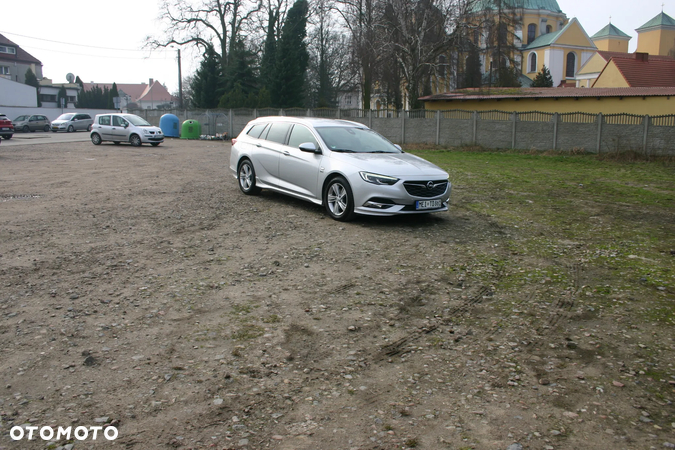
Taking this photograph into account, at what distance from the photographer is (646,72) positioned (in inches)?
1591

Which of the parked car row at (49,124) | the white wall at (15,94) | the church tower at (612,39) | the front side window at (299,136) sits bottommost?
the front side window at (299,136)

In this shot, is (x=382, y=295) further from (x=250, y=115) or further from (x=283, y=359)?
(x=250, y=115)

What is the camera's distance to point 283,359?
14.1 feet

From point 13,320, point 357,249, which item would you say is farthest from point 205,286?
point 357,249

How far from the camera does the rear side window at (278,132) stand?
1073 centimetres

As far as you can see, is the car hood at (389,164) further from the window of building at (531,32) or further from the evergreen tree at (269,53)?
the window of building at (531,32)

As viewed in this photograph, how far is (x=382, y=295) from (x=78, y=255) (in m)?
3.94

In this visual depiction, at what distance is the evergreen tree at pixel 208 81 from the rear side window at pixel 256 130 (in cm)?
3950

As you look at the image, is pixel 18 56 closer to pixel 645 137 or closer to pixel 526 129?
pixel 526 129

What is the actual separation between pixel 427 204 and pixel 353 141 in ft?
6.55

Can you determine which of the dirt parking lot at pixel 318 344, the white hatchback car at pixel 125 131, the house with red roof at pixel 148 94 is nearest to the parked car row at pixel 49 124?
the white hatchback car at pixel 125 131

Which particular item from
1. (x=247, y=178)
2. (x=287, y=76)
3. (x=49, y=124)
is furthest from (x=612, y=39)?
(x=247, y=178)

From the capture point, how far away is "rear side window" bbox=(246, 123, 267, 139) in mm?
11500

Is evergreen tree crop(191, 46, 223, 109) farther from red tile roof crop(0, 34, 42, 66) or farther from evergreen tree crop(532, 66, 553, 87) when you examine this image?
red tile roof crop(0, 34, 42, 66)
